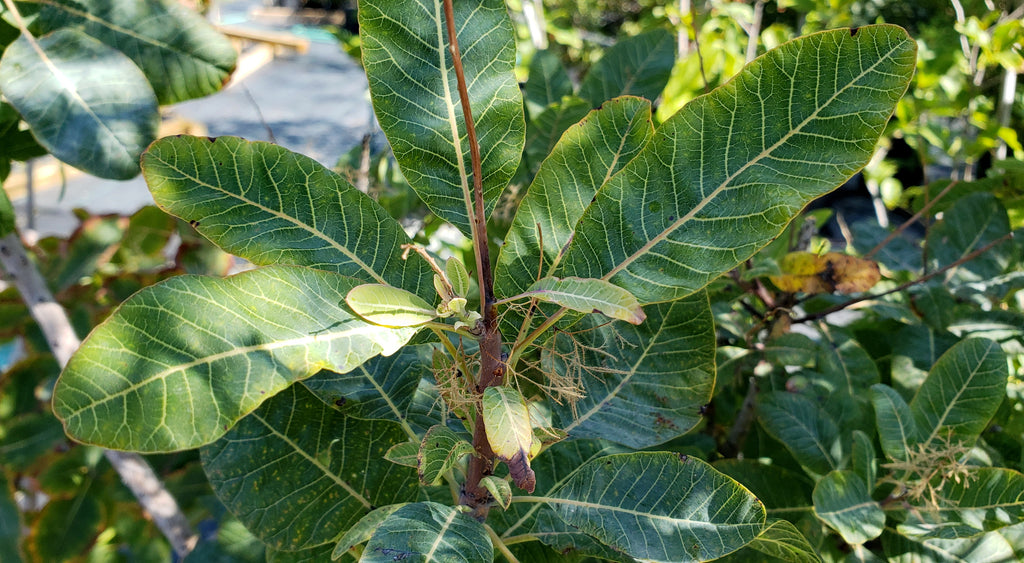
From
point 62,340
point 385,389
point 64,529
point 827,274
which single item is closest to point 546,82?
point 827,274

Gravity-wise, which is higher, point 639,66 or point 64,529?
point 639,66

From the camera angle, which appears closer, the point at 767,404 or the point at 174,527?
the point at 767,404

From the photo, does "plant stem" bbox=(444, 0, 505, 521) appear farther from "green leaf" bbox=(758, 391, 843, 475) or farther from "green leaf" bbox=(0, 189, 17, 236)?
"green leaf" bbox=(0, 189, 17, 236)

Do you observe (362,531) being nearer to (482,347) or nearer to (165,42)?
(482,347)

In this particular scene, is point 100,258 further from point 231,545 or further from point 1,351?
point 1,351

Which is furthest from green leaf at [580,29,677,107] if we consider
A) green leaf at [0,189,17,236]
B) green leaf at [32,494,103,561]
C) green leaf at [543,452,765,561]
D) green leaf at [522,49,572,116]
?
green leaf at [32,494,103,561]

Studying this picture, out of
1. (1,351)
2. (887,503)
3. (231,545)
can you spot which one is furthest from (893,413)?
(1,351)
